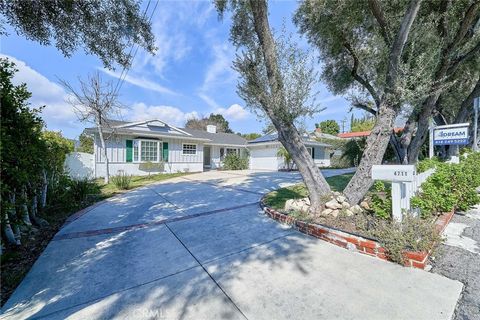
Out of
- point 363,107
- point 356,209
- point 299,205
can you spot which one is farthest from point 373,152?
point 363,107

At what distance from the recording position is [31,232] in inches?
193

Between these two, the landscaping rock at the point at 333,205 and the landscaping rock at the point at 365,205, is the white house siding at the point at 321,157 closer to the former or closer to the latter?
the landscaping rock at the point at 365,205

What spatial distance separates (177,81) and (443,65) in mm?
12906

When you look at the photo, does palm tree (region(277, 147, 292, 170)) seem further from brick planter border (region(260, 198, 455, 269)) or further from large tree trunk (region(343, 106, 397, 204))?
brick planter border (region(260, 198, 455, 269))

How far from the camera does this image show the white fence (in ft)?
43.2

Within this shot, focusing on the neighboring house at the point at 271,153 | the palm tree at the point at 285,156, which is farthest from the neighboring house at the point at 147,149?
the palm tree at the point at 285,156

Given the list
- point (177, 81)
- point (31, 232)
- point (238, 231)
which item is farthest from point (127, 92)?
point (238, 231)

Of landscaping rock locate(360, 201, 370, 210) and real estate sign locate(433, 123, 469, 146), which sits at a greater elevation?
real estate sign locate(433, 123, 469, 146)

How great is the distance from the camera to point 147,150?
16.4m

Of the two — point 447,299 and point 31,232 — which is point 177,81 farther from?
point 447,299

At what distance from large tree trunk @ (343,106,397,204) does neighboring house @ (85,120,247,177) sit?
14226 millimetres

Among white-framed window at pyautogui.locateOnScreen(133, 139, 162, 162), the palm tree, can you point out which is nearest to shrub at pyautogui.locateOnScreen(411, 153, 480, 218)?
the palm tree

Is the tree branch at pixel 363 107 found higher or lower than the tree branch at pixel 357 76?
lower

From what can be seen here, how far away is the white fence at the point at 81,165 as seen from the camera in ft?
43.2
